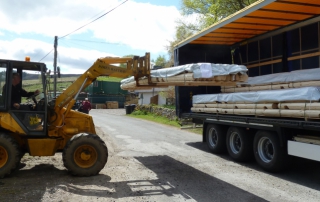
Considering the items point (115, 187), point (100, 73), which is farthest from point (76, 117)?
point (115, 187)

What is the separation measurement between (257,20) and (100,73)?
5.72 metres

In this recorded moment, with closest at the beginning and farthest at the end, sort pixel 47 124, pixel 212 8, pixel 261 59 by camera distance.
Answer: pixel 47 124, pixel 261 59, pixel 212 8

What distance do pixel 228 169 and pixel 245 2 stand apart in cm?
1724

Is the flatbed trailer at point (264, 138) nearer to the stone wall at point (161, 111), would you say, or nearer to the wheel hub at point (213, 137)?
the wheel hub at point (213, 137)

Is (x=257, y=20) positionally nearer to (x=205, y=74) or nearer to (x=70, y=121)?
(x=205, y=74)

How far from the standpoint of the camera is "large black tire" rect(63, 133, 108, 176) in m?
7.55

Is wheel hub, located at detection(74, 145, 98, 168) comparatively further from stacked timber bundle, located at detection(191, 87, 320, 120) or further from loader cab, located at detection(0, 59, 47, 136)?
stacked timber bundle, located at detection(191, 87, 320, 120)

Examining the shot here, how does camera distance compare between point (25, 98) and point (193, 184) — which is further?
point (25, 98)

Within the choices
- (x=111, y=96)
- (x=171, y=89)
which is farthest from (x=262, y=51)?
(x=111, y=96)

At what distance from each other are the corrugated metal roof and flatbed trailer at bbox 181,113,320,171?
10.4ft

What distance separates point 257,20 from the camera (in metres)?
10.8

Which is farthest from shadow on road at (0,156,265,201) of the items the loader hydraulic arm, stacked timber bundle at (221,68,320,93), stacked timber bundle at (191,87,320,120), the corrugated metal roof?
the corrugated metal roof

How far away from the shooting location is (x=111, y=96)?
50.4 metres

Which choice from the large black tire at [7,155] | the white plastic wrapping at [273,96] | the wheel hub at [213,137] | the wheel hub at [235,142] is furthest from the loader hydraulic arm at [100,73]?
the wheel hub at [213,137]
